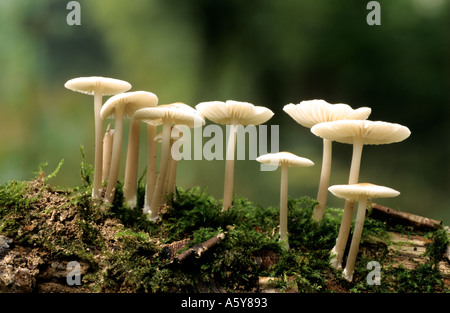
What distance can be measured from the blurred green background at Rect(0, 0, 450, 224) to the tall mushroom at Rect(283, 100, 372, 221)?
73.6 inches

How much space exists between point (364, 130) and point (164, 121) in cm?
125

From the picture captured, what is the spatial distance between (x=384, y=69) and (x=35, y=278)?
4042mm

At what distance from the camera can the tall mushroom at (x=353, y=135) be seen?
2.04 meters

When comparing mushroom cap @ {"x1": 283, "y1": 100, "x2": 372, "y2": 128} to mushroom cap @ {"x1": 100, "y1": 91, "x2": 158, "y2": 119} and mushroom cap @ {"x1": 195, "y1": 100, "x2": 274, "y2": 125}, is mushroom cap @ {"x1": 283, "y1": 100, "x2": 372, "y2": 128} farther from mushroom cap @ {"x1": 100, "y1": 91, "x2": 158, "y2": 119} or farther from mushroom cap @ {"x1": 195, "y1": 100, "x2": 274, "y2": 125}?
mushroom cap @ {"x1": 100, "y1": 91, "x2": 158, "y2": 119}

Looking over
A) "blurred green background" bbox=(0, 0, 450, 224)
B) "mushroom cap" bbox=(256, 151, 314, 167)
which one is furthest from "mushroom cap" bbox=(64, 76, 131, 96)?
"blurred green background" bbox=(0, 0, 450, 224)

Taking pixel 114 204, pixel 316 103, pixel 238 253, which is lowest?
pixel 238 253

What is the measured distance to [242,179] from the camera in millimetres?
4688

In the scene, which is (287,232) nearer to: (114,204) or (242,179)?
(114,204)

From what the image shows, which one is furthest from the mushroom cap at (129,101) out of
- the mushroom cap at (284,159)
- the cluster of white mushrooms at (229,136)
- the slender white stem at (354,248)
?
the slender white stem at (354,248)

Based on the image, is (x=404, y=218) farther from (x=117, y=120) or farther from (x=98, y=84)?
(x=98, y=84)

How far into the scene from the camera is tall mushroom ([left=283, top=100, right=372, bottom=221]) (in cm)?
239

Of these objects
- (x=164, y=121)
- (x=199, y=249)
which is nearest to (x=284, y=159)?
(x=199, y=249)

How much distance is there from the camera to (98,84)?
96.8 inches
